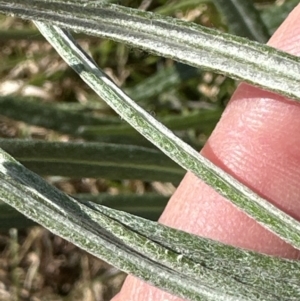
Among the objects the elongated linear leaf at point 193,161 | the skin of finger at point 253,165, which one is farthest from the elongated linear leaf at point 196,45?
the skin of finger at point 253,165

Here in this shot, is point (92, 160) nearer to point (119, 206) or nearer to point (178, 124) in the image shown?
point (119, 206)

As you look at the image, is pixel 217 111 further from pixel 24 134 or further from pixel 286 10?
pixel 24 134

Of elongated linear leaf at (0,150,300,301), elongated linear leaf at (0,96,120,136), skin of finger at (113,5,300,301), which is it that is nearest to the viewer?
elongated linear leaf at (0,150,300,301)

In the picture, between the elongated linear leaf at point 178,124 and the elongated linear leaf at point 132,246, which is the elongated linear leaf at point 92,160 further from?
the elongated linear leaf at point 132,246

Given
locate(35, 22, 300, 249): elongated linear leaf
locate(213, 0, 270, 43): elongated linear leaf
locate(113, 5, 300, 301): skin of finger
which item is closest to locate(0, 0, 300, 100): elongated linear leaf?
locate(35, 22, 300, 249): elongated linear leaf

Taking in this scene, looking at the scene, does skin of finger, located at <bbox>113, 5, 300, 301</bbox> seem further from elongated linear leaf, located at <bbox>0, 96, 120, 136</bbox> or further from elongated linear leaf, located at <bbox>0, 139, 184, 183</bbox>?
elongated linear leaf, located at <bbox>0, 96, 120, 136</bbox>

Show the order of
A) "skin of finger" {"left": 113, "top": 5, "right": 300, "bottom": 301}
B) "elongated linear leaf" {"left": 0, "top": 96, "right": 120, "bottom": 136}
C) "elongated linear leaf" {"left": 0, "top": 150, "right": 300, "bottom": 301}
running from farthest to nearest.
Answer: "elongated linear leaf" {"left": 0, "top": 96, "right": 120, "bottom": 136} < "skin of finger" {"left": 113, "top": 5, "right": 300, "bottom": 301} < "elongated linear leaf" {"left": 0, "top": 150, "right": 300, "bottom": 301}

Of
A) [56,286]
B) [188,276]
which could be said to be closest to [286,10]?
[188,276]
